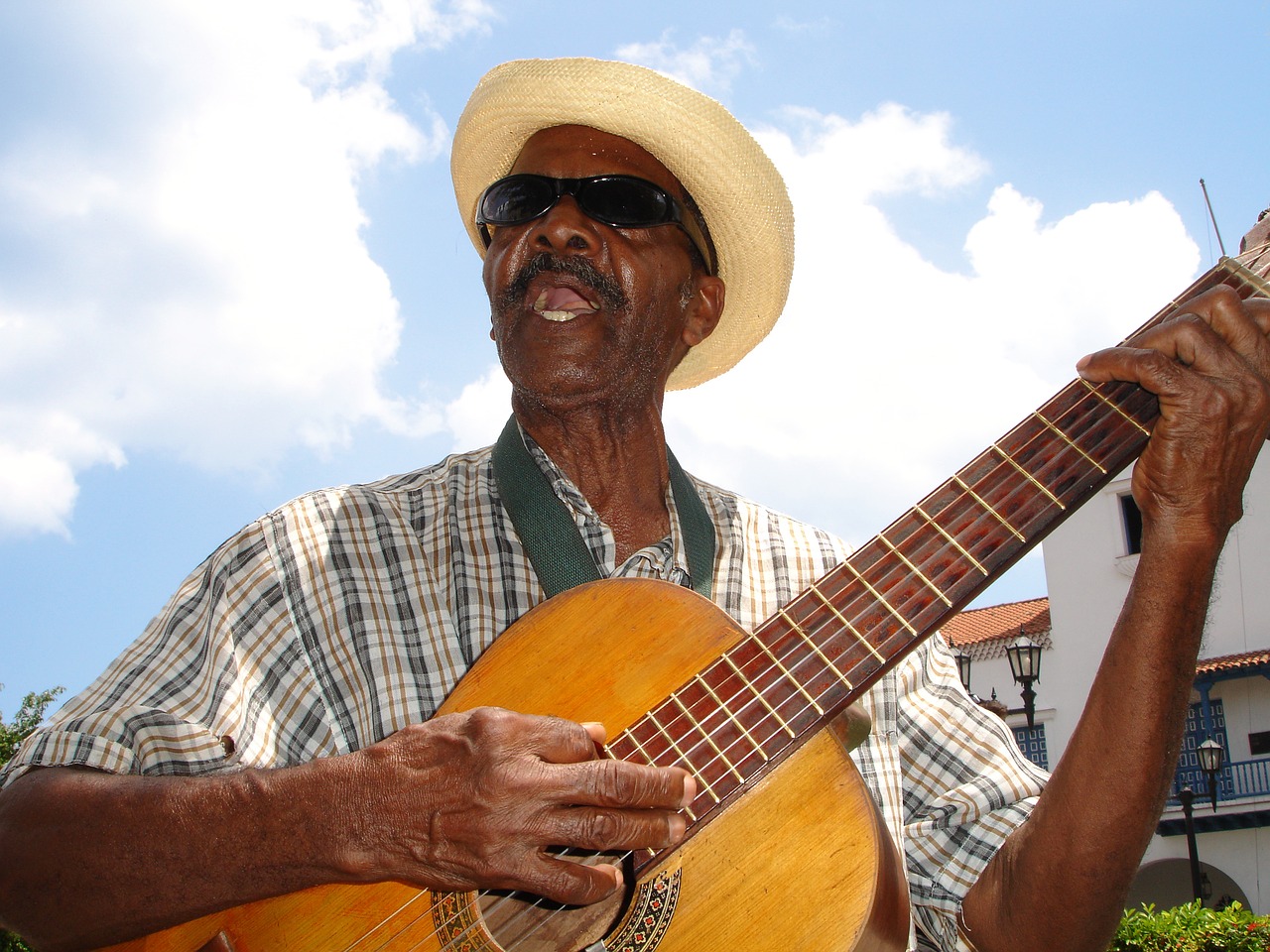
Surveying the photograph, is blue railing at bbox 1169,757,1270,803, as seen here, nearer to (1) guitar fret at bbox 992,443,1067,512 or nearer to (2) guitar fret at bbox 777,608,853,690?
(1) guitar fret at bbox 992,443,1067,512

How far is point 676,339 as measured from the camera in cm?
320

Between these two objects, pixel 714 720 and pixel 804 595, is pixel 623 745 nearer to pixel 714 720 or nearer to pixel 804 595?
pixel 714 720

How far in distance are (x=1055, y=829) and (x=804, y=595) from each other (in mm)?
711

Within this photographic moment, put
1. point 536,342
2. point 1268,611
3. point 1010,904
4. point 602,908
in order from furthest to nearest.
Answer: point 1268,611, point 536,342, point 1010,904, point 602,908

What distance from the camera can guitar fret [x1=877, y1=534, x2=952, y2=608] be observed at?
196 centimetres

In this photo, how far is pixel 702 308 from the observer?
3.36 metres

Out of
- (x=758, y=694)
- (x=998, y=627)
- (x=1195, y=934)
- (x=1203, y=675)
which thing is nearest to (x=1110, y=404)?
(x=758, y=694)

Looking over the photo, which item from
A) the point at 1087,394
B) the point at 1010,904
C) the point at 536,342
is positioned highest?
the point at 536,342

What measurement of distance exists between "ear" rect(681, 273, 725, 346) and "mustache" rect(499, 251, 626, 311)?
1.43 feet

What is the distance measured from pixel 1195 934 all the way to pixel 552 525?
13450 millimetres

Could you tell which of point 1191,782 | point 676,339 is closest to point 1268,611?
point 1191,782

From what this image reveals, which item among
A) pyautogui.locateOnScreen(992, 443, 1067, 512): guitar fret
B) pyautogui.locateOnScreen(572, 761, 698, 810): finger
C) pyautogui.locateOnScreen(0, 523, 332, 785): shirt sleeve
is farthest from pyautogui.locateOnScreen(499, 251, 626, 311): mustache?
pyautogui.locateOnScreen(572, 761, 698, 810): finger

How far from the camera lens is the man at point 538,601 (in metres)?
1.69

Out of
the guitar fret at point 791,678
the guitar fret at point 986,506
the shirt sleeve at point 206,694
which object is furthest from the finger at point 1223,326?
the shirt sleeve at point 206,694
